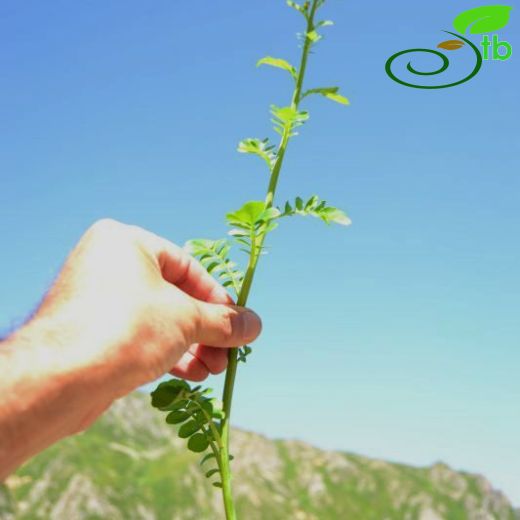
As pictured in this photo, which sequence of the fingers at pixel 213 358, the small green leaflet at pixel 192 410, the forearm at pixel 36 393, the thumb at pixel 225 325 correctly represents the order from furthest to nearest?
the fingers at pixel 213 358
the small green leaflet at pixel 192 410
the thumb at pixel 225 325
the forearm at pixel 36 393

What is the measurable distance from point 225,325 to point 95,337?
1.18 metres

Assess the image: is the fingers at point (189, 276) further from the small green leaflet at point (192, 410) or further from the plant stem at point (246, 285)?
the small green leaflet at point (192, 410)

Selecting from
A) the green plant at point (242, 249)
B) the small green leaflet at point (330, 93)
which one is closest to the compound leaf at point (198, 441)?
the green plant at point (242, 249)

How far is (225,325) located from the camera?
5023 mm

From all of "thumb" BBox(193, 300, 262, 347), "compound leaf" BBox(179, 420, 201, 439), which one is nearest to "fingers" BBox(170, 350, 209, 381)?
"compound leaf" BBox(179, 420, 201, 439)

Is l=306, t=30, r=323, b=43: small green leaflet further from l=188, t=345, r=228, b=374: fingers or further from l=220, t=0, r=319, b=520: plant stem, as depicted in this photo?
l=188, t=345, r=228, b=374: fingers

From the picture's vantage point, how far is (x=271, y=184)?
5.52 meters

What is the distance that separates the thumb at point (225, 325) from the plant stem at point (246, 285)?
22cm

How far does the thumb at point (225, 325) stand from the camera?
4.86 meters

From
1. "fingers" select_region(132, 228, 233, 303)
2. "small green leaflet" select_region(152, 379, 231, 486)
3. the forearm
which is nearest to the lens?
the forearm

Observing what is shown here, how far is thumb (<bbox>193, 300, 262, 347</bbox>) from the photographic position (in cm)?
486

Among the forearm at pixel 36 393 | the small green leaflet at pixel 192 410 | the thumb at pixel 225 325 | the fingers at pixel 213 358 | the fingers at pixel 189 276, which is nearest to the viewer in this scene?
the forearm at pixel 36 393

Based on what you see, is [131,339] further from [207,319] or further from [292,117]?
[292,117]

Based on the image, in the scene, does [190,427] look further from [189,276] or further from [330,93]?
[330,93]
